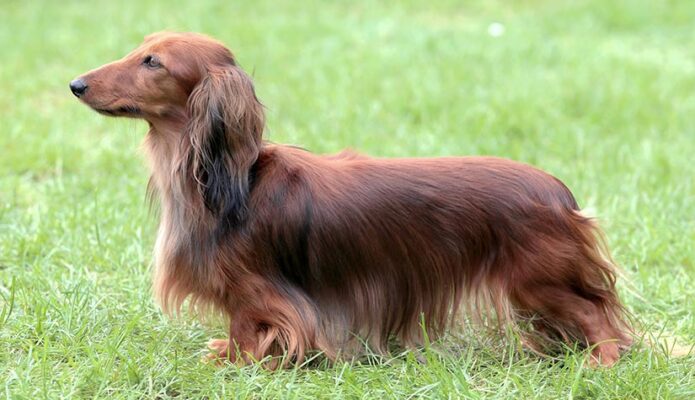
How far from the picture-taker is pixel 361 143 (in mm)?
6812

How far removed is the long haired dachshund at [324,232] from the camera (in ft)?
11.8

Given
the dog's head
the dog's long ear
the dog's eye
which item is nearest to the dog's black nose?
the dog's head

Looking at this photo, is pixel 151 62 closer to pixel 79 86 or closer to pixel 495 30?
pixel 79 86

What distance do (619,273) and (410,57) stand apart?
17.5ft

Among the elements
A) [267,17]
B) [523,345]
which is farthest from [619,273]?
[267,17]

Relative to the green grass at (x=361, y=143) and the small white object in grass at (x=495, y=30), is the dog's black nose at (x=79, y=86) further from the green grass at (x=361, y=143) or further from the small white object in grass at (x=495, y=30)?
the small white object in grass at (x=495, y=30)

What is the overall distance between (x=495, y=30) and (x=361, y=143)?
12.4 feet

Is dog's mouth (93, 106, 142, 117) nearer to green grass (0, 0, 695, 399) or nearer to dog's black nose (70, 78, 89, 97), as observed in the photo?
dog's black nose (70, 78, 89, 97)

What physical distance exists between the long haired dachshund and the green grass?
0.56ft

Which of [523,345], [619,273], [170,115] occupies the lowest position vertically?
[523,345]

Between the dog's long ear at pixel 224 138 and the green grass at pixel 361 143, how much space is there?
54 cm

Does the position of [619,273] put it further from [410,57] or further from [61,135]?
[410,57]

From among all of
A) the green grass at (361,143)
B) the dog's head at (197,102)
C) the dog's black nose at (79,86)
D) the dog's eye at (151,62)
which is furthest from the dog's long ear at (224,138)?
the green grass at (361,143)

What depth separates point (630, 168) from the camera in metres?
6.36
